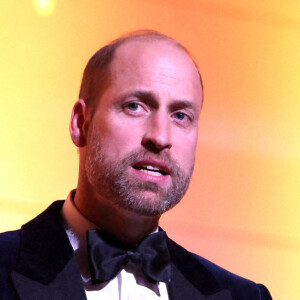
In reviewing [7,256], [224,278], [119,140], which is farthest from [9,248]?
[224,278]

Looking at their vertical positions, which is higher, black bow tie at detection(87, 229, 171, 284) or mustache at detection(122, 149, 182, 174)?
mustache at detection(122, 149, 182, 174)

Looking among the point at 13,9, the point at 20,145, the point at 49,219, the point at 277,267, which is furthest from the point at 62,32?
the point at 277,267

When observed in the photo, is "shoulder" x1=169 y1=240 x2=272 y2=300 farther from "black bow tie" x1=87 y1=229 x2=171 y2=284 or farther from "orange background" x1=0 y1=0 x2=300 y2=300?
"orange background" x1=0 y1=0 x2=300 y2=300

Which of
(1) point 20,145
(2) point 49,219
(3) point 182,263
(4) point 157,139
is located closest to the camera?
(4) point 157,139

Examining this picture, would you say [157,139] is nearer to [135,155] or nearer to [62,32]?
[135,155]

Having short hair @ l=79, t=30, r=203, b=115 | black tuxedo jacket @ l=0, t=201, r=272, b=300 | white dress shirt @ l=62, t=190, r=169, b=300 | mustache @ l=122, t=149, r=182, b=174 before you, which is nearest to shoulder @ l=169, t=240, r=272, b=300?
black tuxedo jacket @ l=0, t=201, r=272, b=300

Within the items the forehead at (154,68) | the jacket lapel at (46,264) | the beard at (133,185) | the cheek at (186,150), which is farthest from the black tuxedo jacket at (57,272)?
the forehead at (154,68)

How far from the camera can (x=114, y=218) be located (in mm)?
1562

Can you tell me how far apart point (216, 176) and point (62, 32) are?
764 millimetres

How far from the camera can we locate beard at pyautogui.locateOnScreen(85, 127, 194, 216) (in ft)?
4.90

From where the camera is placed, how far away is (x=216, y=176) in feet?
7.59

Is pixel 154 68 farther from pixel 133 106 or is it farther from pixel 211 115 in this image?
pixel 211 115

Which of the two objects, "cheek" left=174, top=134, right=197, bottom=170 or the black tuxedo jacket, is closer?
the black tuxedo jacket

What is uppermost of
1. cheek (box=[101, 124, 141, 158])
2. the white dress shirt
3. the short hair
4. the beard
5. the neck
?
the short hair
